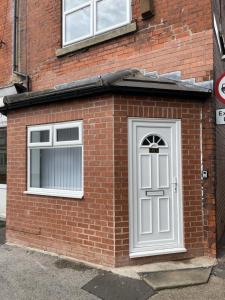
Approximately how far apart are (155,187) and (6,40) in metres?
6.48

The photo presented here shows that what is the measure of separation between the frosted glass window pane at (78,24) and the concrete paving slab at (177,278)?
17.1 ft

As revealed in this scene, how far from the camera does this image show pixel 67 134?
6324 millimetres

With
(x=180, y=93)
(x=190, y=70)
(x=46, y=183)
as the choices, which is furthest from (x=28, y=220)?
(x=190, y=70)

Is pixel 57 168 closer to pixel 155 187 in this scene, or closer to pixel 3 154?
pixel 155 187

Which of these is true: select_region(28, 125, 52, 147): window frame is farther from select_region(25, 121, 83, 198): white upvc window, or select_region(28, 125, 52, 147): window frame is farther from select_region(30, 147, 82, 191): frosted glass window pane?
select_region(30, 147, 82, 191): frosted glass window pane

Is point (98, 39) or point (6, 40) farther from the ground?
point (6, 40)

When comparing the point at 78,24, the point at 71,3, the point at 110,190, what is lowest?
the point at 110,190

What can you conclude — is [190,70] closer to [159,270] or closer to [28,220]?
[159,270]

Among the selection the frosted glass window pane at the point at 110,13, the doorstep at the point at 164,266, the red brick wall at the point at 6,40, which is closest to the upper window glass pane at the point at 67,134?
the doorstep at the point at 164,266

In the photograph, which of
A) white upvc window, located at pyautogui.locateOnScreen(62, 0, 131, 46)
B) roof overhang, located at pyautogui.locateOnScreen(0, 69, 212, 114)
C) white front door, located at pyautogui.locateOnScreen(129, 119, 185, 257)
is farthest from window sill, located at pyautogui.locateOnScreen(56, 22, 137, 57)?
white front door, located at pyautogui.locateOnScreen(129, 119, 185, 257)

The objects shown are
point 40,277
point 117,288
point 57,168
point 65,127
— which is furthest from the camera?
point 57,168

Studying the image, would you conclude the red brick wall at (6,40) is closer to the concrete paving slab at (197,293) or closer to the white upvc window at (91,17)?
the white upvc window at (91,17)

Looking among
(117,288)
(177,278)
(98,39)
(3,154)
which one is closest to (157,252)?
(177,278)

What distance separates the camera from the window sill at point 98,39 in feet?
22.4
